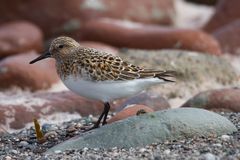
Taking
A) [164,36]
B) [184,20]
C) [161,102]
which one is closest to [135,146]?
[161,102]

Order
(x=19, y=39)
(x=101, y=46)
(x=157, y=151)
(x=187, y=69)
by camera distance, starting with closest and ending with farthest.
A: (x=157, y=151), (x=187, y=69), (x=101, y=46), (x=19, y=39)

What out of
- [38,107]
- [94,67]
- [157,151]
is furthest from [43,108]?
[157,151]

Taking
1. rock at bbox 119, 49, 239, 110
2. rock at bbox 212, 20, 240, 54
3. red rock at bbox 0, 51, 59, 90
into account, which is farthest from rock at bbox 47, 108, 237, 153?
rock at bbox 212, 20, 240, 54

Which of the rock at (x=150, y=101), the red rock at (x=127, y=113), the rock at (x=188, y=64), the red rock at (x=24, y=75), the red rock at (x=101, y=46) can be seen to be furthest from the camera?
the red rock at (x=101, y=46)

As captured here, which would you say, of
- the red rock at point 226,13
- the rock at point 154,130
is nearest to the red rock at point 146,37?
the red rock at point 226,13

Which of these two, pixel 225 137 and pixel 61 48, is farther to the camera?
pixel 61 48

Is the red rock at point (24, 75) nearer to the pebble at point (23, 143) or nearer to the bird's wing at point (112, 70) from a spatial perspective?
the pebble at point (23, 143)

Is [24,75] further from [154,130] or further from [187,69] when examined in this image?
[154,130]
